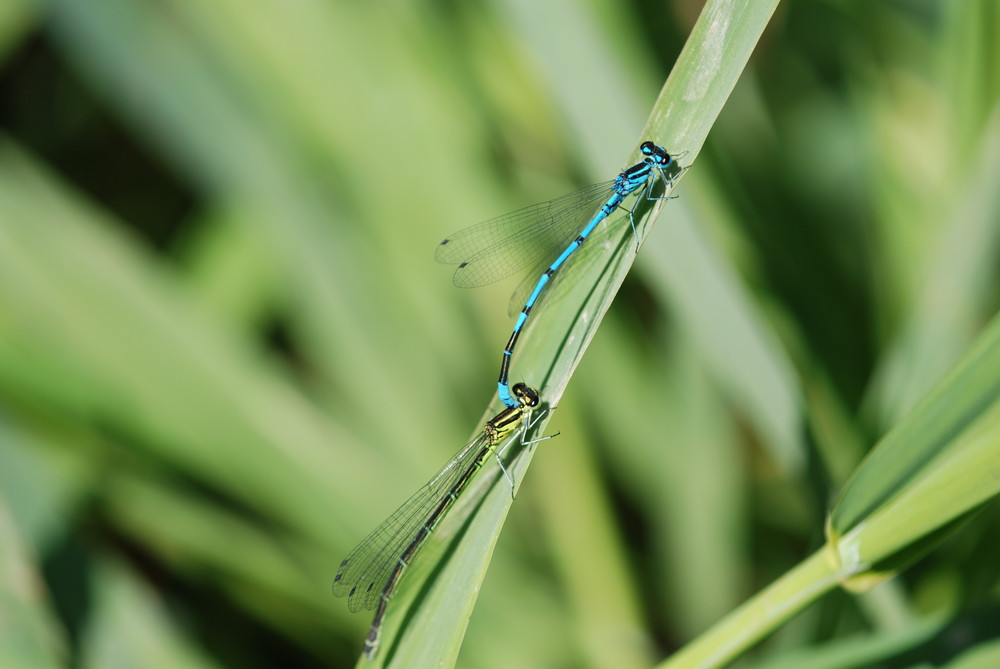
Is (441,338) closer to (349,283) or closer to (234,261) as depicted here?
(349,283)

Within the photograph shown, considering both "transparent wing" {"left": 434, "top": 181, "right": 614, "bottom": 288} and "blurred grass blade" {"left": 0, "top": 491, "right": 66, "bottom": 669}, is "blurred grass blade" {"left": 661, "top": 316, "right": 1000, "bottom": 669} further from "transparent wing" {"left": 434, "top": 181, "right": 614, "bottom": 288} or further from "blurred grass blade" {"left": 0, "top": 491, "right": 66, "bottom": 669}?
"blurred grass blade" {"left": 0, "top": 491, "right": 66, "bottom": 669}

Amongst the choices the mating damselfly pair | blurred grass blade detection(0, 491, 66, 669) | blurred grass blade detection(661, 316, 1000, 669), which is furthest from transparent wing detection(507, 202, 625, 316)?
blurred grass blade detection(0, 491, 66, 669)

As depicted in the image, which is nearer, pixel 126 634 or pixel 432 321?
pixel 126 634

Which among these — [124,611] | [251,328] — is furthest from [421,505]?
[251,328]

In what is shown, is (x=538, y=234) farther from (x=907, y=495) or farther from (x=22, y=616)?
(x=22, y=616)

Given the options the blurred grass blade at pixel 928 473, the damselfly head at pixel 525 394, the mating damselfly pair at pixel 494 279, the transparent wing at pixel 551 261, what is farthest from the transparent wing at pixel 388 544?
the blurred grass blade at pixel 928 473

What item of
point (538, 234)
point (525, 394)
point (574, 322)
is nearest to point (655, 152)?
point (574, 322)
